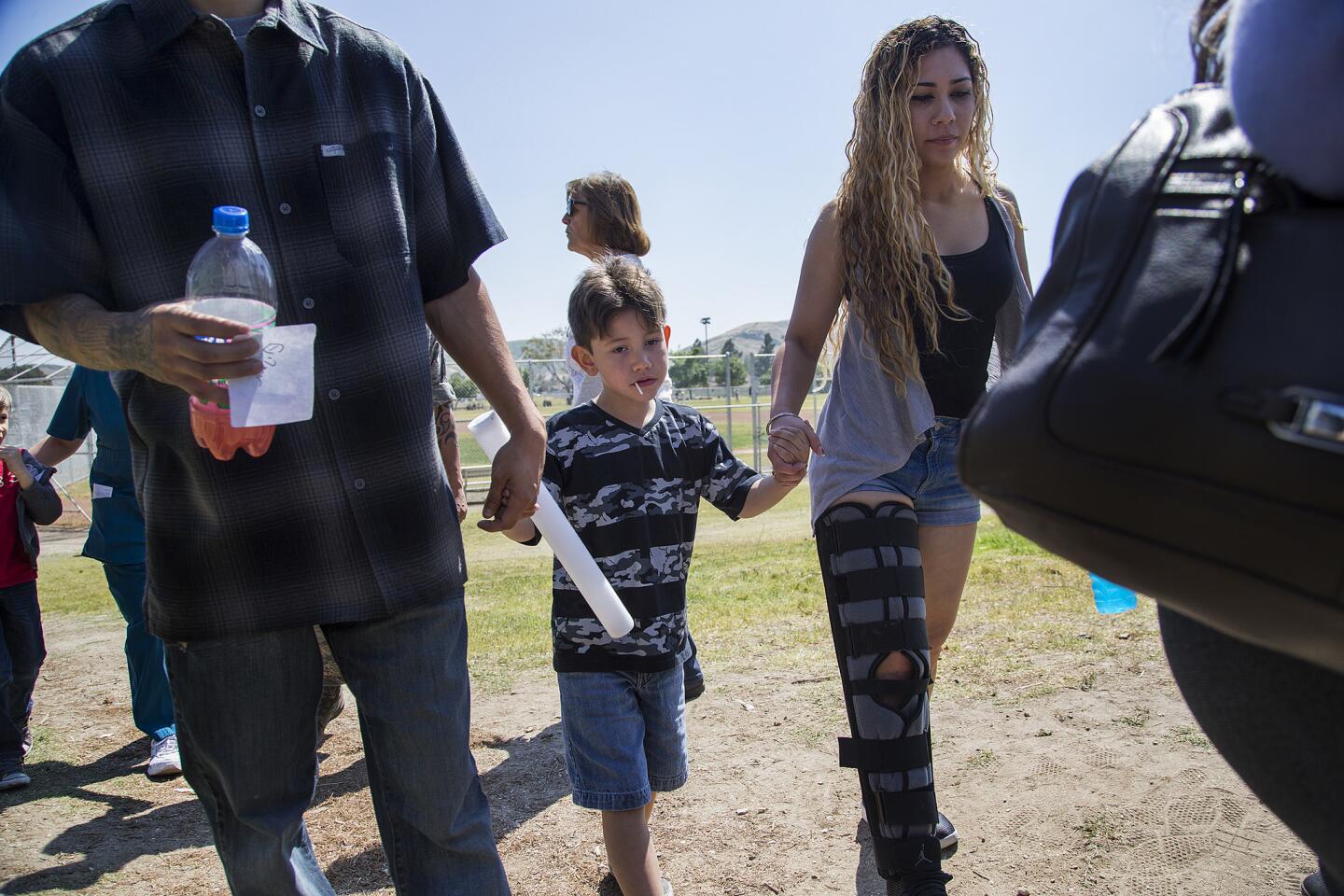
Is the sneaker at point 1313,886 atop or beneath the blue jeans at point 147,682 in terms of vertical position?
atop

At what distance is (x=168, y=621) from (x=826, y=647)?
359 cm

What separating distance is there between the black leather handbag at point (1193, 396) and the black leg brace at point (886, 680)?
5.24ft

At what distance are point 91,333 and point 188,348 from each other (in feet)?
0.85

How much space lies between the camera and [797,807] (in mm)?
3377

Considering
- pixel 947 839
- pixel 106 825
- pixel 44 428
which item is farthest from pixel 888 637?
pixel 44 428

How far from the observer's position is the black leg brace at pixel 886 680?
2572mm

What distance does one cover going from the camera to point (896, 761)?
8.62 ft

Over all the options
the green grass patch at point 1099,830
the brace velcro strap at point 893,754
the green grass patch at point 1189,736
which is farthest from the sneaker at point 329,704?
the green grass patch at point 1189,736

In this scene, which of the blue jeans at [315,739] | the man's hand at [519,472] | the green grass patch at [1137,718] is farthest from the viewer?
the green grass patch at [1137,718]

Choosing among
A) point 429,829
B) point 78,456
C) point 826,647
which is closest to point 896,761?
point 429,829

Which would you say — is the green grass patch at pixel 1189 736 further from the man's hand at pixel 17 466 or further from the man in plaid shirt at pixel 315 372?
the man's hand at pixel 17 466

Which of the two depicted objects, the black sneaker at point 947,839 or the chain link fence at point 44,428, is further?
the chain link fence at point 44,428

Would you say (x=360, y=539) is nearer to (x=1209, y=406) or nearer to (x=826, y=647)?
(x=1209, y=406)

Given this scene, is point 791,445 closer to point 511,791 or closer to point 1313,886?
point 1313,886
